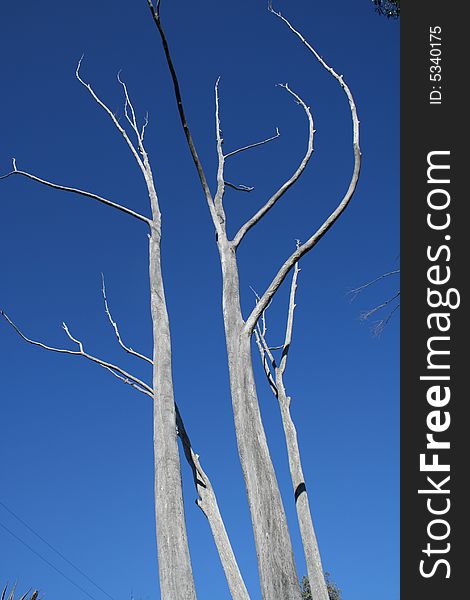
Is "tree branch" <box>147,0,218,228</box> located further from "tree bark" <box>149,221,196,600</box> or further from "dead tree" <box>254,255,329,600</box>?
"dead tree" <box>254,255,329,600</box>

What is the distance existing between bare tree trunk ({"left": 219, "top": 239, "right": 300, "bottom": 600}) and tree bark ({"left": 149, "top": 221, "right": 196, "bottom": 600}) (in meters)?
0.92

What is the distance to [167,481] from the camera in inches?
212

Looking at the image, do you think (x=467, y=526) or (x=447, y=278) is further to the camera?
(x=447, y=278)

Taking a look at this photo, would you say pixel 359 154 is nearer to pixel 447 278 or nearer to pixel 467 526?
pixel 447 278

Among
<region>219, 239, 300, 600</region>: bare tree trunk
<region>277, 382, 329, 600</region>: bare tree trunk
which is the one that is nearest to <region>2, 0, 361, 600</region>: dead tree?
<region>219, 239, 300, 600</region>: bare tree trunk

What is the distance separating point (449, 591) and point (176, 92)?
4551 millimetres

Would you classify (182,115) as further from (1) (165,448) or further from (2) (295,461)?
(2) (295,461)

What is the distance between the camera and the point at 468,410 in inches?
186

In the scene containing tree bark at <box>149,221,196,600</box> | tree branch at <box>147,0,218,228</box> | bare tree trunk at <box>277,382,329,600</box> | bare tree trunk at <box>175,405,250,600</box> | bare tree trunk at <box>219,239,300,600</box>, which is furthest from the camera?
bare tree trunk at <box>277,382,329,600</box>

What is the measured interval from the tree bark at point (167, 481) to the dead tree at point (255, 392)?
0.92m

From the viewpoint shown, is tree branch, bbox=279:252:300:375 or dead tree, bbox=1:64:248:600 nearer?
dead tree, bbox=1:64:248:600

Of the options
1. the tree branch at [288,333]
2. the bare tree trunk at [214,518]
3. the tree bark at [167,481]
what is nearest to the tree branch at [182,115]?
the tree bark at [167,481]

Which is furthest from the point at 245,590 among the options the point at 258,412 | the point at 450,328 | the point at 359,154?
the point at 359,154

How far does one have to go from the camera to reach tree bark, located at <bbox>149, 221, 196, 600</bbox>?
4969 millimetres
